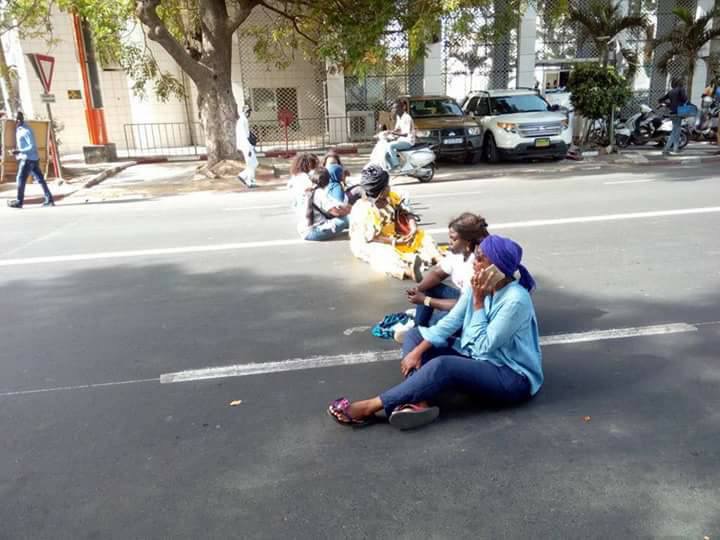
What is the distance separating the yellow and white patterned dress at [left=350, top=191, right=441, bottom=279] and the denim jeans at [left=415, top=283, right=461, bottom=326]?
1.37m

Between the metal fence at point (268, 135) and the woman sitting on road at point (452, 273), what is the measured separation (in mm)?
16721

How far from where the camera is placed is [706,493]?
263cm

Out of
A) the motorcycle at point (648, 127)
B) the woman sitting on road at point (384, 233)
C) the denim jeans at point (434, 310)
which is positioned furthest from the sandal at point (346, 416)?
the motorcycle at point (648, 127)

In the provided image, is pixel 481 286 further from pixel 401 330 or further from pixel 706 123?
pixel 706 123

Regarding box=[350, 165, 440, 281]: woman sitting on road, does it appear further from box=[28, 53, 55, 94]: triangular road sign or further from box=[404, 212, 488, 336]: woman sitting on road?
box=[28, 53, 55, 94]: triangular road sign

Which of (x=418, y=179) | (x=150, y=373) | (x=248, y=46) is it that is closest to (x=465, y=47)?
(x=248, y=46)

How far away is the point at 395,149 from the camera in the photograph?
1231 centimetres

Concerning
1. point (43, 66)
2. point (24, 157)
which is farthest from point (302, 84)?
point (24, 157)

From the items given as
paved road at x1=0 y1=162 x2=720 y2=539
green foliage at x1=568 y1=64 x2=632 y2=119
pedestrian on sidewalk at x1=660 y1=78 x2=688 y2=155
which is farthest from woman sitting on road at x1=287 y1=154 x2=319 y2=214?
pedestrian on sidewalk at x1=660 y1=78 x2=688 y2=155

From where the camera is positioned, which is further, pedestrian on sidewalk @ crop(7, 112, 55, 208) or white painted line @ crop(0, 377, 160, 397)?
pedestrian on sidewalk @ crop(7, 112, 55, 208)

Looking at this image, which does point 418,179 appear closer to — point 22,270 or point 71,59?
point 22,270

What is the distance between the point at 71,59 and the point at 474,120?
50.5 ft

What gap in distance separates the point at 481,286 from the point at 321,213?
471 cm

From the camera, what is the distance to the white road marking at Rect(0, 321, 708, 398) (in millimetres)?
3900
